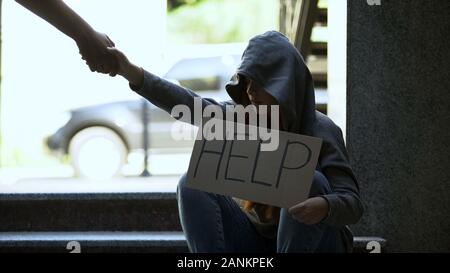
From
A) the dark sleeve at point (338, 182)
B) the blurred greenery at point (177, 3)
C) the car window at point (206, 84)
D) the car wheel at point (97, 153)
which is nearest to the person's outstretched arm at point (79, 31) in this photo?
the dark sleeve at point (338, 182)

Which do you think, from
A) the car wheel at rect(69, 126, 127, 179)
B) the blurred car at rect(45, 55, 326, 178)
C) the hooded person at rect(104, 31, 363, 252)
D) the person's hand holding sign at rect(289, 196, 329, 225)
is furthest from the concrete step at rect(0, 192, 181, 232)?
the blurred car at rect(45, 55, 326, 178)

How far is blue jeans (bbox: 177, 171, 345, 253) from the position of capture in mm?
2080

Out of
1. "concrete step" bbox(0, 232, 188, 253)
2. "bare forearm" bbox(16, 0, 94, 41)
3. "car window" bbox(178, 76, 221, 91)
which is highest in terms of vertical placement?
"bare forearm" bbox(16, 0, 94, 41)

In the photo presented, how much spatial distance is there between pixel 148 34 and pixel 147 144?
108 centimetres

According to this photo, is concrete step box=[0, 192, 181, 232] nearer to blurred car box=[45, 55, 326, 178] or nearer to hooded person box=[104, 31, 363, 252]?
hooded person box=[104, 31, 363, 252]

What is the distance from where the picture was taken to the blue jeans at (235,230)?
2080 millimetres

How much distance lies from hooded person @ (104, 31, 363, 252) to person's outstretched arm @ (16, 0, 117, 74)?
5 centimetres

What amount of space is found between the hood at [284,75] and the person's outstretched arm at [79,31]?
0.43 meters

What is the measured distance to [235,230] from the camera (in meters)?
2.29

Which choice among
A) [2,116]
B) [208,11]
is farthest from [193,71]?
[208,11]

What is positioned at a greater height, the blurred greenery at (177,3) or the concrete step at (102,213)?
the blurred greenery at (177,3)

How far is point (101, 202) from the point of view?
129 inches

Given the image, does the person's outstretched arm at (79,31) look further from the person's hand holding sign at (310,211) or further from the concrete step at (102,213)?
the concrete step at (102,213)
